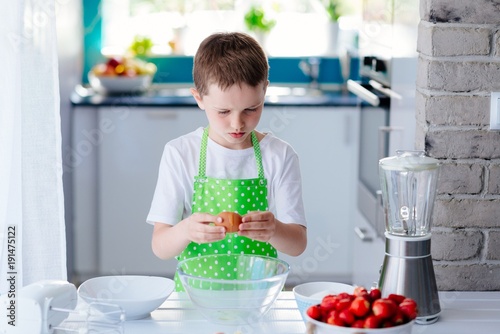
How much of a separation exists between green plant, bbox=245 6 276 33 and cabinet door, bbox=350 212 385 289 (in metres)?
1.38

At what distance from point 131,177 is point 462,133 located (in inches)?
91.2

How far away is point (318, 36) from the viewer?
15.1ft

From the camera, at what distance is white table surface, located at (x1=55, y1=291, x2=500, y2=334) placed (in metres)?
1.63

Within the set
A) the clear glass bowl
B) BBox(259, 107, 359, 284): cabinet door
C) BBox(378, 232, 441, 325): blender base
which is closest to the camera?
the clear glass bowl

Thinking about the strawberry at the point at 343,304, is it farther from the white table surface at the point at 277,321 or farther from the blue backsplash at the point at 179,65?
the blue backsplash at the point at 179,65

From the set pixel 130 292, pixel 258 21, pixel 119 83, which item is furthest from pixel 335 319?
pixel 258 21

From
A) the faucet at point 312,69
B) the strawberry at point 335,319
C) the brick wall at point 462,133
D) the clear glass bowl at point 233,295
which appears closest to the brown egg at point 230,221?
the clear glass bowl at point 233,295

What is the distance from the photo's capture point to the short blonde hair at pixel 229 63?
183cm

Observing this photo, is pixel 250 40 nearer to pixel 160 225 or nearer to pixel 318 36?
pixel 160 225

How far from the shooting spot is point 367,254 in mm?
3275

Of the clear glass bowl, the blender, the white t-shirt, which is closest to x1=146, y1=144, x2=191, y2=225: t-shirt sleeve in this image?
the white t-shirt

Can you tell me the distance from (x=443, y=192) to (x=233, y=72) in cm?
56

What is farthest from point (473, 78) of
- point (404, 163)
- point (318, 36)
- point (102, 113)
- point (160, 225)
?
point (318, 36)

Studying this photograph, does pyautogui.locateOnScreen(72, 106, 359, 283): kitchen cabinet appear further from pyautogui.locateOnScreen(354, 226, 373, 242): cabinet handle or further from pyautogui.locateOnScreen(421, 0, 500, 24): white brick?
pyautogui.locateOnScreen(421, 0, 500, 24): white brick
